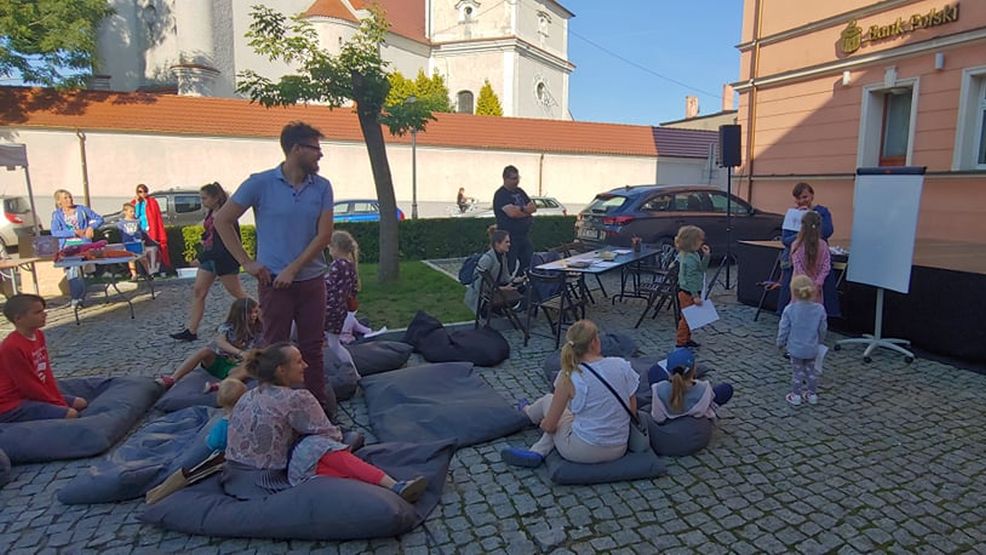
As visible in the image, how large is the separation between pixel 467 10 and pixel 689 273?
43.2 meters

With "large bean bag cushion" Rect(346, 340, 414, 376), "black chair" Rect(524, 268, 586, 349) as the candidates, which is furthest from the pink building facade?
"large bean bag cushion" Rect(346, 340, 414, 376)

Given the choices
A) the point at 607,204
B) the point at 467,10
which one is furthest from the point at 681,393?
the point at 467,10

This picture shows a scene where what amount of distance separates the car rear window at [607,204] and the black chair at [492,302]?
467 cm

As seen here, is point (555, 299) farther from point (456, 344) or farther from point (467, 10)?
point (467, 10)

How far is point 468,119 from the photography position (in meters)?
26.3

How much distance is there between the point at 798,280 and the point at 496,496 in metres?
3.13

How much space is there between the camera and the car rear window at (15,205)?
1550 cm

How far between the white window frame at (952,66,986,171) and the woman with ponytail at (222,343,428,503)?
10640mm

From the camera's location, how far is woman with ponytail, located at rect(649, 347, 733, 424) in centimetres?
388

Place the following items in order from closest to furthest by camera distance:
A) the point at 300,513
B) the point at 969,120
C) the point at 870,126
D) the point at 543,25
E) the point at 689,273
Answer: the point at 300,513 → the point at 689,273 → the point at 969,120 → the point at 870,126 → the point at 543,25

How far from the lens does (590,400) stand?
3.48 meters

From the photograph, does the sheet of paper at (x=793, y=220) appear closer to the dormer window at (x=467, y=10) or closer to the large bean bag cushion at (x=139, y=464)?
the large bean bag cushion at (x=139, y=464)

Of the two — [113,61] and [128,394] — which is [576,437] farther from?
[113,61]

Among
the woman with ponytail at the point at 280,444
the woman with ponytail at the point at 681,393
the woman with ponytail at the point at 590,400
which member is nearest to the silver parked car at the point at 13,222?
the woman with ponytail at the point at 280,444
